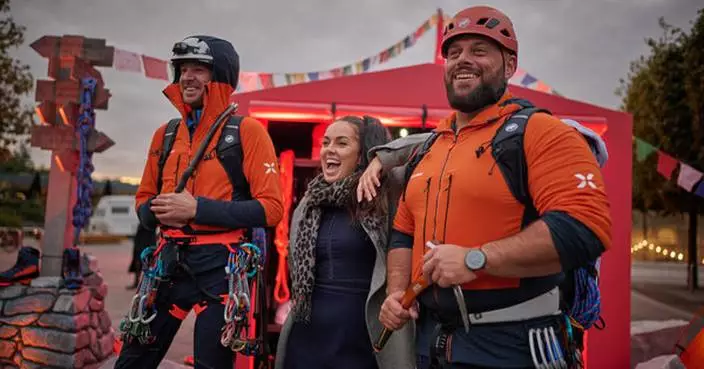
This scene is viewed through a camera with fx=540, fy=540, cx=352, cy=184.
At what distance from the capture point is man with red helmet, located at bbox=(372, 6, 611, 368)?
4.99 feet

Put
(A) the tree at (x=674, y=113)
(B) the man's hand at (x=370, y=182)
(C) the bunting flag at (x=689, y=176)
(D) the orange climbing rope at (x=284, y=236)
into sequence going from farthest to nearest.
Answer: (A) the tree at (x=674, y=113) < (C) the bunting flag at (x=689, y=176) < (D) the orange climbing rope at (x=284, y=236) < (B) the man's hand at (x=370, y=182)

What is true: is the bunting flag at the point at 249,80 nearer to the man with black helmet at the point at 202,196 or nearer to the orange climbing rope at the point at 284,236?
the orange climbing rope at the point at 284,236

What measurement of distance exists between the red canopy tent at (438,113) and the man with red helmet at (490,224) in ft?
11.3

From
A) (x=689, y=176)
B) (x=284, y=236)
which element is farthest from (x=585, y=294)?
(x=689, y=176)

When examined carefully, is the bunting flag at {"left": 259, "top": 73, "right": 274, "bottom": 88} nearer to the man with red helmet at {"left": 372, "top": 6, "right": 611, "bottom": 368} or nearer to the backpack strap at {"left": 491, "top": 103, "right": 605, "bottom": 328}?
the man with red helmet at {"left": 372, "top": 6, "right": 611, "bottom": 368}

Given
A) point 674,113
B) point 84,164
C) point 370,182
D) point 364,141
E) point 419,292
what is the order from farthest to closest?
point 674,113, point 84,164, point 364,141, point 370,182, point 419,292

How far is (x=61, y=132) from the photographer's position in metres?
5.05

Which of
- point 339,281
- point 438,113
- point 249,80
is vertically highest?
point 249,80

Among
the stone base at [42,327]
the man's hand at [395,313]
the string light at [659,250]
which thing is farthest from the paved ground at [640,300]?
the string light at [659,250]

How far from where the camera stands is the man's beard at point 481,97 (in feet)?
6.17

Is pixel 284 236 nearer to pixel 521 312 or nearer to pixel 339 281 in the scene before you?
pixel 339 281

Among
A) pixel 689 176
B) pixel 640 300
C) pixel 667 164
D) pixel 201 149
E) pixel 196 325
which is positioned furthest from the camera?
pixel 640 300

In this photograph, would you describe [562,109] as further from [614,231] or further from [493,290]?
[493,290]

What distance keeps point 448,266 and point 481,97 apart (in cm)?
64
